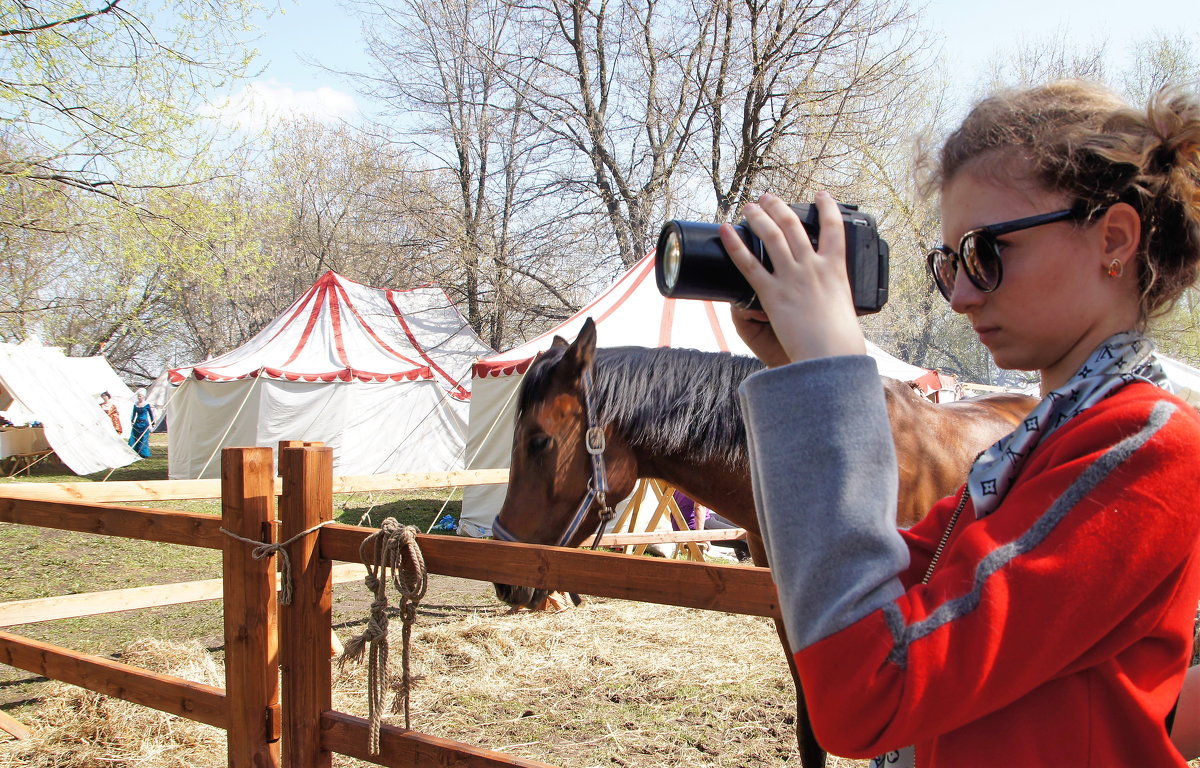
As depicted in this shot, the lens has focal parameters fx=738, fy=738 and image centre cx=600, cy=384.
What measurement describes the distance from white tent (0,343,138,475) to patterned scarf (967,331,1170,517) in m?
17.2

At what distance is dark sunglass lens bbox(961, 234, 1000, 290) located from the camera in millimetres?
683

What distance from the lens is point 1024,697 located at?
1.97 feet

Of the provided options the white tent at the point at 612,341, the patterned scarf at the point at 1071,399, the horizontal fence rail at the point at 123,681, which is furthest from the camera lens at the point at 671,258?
the white tent at the point at 612,341

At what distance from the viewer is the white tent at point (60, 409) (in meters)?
15.1

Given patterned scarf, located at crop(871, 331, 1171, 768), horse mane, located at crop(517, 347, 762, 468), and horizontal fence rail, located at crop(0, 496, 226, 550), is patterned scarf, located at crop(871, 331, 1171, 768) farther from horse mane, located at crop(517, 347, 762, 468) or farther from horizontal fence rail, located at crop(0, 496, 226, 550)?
horizontal fence rail, located at crop(0, 496, 226, 550)

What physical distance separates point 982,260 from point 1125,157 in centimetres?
14

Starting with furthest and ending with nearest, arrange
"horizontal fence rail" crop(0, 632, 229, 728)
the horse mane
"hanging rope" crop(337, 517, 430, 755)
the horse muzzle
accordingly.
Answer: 1. the horse mane
2. the horse muzzle
3. "horizontal fence rail" crop(0, 632, 229, 728)
4. "hanging rope" crop(337, 517, 430, 755)

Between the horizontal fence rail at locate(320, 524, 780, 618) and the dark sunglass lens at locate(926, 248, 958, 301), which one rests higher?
the dark sunglass lens at locate(926, 248, 958, 301)

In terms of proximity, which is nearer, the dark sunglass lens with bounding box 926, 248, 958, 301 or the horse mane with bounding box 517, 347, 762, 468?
the dark sunglass lens with bounding box 926, 248, 958, 301

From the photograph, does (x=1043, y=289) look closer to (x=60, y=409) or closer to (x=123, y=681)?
(x=123, y=681)

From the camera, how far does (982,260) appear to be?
0.69 m

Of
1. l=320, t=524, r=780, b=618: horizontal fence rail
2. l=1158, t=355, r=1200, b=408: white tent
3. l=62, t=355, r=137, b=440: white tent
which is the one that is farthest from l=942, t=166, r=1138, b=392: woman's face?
l=62, t=355, r=137, b=440: white tent

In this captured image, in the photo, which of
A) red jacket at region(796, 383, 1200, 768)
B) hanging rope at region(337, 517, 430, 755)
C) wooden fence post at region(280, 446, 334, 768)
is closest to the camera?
red jacket at region(796, 383, 1200, 768)

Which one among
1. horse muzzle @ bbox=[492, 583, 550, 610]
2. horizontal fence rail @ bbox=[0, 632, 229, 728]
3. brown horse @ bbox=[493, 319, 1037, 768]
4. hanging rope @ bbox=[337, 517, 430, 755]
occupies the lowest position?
horizontal fence rail @ bbox=[0, 632, 229, 728]
